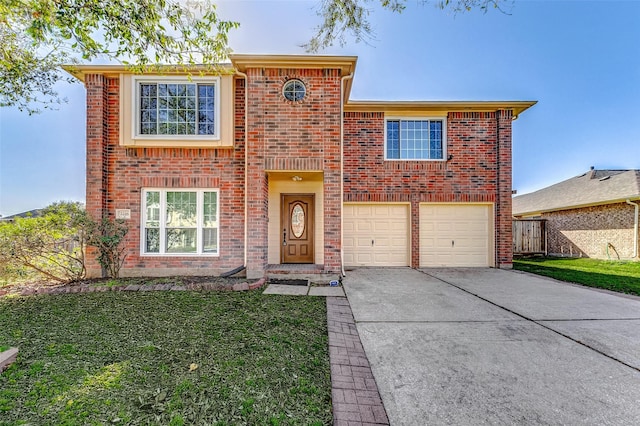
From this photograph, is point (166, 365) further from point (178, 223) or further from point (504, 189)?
point (504, 189)

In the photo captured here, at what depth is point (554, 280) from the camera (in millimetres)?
7191

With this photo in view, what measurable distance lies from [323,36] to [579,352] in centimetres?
586

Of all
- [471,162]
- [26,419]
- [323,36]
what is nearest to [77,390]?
[26,419]

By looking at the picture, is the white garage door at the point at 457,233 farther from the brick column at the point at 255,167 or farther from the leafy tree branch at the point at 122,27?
the leafy tree branch at the point at 122,27

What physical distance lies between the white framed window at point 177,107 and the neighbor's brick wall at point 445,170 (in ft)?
13.6

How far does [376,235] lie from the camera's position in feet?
29.5

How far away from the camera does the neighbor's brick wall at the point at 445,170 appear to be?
879 centimetres

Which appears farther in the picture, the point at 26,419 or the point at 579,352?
the point at 579,352

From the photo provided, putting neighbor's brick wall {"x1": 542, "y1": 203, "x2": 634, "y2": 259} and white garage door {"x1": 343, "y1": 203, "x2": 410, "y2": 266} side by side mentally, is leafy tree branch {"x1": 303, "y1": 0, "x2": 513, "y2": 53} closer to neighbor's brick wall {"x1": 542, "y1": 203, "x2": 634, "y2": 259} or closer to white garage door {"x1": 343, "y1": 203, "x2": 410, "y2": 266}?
white garage door {"x1": 343, "y1": 203, "x2": 410, "y2": 266}

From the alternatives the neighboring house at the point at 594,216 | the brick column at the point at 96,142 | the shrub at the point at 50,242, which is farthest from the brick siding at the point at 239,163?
the neighboring house at the point at 594,216

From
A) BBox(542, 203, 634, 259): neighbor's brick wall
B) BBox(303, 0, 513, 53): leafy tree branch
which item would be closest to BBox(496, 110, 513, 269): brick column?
BBox(303, 0, 513, 53): leafy tree branch

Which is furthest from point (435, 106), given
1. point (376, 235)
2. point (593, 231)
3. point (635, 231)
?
point (593, 231)

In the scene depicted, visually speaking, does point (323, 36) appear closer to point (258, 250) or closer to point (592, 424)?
point (258, 250)

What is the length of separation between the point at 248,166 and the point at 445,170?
20.7 ft
